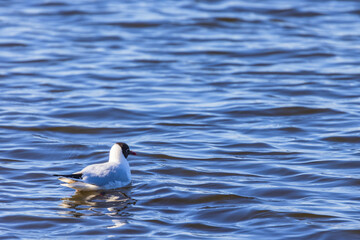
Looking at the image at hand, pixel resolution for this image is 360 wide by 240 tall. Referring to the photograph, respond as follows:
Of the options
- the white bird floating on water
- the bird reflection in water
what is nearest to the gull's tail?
the white bird floating on water

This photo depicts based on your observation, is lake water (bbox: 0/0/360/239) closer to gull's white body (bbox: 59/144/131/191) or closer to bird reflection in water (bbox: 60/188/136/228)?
bird reflection in water (bbox: 60/188/136/228)

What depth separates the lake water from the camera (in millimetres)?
6785

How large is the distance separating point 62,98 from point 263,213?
5959 millimetres

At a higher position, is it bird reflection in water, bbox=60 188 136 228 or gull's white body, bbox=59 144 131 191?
gull's white body, bbox=59 144 131 191

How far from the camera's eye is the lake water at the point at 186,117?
6.79 meters

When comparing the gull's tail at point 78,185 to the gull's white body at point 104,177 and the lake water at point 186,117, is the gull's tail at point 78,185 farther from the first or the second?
the lake water at point 186,117

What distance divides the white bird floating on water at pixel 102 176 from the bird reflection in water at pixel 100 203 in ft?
0.30

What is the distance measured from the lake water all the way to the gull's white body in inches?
4.9

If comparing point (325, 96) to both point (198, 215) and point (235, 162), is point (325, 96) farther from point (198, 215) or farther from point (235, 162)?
point (198, 215)

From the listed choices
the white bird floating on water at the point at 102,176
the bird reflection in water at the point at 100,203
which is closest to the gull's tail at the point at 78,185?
the white bird floating on water at the point at 102,176

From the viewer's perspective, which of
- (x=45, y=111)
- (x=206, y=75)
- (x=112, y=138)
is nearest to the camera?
Answer: (x=112, y=138)

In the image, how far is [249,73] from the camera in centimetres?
1374

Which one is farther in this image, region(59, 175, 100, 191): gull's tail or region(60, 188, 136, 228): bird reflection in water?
region(59, 175, 100, 191): gull's tail

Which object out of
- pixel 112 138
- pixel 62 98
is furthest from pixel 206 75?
pixel 112 138
